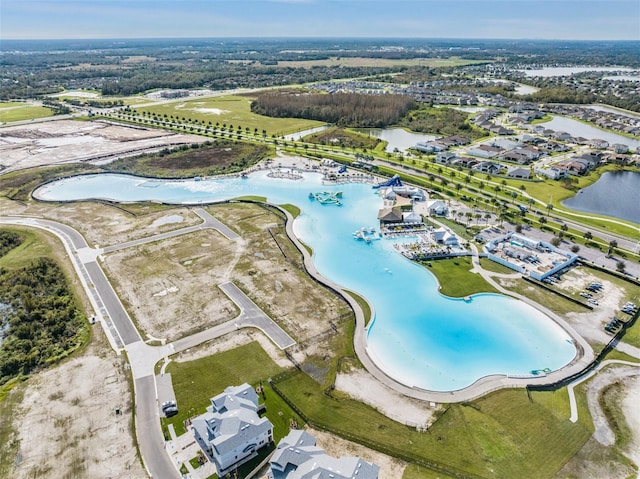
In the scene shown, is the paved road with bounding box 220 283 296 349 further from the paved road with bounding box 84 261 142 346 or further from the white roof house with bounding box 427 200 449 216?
the white roof house with bounding box 427 200 449 216

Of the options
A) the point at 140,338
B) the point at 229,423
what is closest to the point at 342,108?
the point at 140,338

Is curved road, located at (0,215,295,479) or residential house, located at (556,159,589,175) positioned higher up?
residential house, located at (556,159,589,175)

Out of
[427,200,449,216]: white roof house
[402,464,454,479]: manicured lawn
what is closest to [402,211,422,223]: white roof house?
[427,200,449,216]: white roof house

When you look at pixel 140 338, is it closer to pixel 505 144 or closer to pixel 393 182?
pixel 393 182

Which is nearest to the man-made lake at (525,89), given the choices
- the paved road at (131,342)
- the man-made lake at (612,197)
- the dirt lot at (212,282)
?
the man-made lake at (612,197)

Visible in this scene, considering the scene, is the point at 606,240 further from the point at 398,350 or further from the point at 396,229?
the point at 398,350

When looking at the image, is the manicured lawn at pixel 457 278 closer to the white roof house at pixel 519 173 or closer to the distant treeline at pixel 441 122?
the white roof house at pixel 519 173
